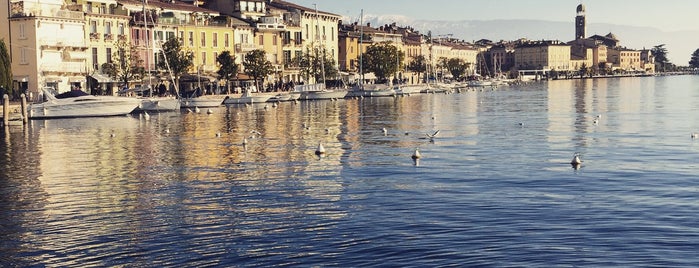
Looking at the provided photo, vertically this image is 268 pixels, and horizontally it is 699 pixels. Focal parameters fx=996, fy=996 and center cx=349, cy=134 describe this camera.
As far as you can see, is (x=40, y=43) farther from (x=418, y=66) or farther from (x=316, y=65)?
(x=418, y=66)

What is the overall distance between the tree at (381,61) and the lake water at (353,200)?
92436 mm

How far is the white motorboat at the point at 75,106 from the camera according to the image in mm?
72375

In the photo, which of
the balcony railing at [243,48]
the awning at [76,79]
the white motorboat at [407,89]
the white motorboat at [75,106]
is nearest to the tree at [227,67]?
the balcony railing at [243,48]

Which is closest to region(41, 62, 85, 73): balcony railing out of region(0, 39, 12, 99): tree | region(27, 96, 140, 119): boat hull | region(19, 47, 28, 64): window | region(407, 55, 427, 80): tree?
region(19, 47, 28, 64): window

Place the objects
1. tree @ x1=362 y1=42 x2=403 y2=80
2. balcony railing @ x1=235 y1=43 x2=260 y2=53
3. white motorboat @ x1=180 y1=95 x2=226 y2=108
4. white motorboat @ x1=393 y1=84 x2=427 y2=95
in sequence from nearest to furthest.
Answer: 1. white motorboat @ x1=180 y1=95 x2=226 y2=108
2. balcony railing @ x1=235 y1=43 x2=260 y2=53
3. white motorboat @ x1=393 y1=84 x2=427 y2=95
4. tree @ x1=362 y1=42 x2=403 y2=80

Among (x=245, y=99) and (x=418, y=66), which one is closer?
(x=245, y=99)

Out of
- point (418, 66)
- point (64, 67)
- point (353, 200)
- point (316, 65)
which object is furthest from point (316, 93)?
point (353, 200)

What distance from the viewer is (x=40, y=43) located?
8562 cm

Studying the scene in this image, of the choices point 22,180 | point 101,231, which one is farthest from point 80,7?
point 101,231

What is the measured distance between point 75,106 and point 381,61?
77237mm

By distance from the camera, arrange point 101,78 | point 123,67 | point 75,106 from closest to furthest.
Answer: point 75,106 < point 101,78 < point 123,67

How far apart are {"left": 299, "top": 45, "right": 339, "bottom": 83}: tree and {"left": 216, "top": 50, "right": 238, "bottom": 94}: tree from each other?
17154 mm

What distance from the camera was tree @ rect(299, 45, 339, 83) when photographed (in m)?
125

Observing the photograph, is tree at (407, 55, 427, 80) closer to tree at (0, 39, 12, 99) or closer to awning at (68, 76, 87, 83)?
awning at (68, 76, 87, 83)
